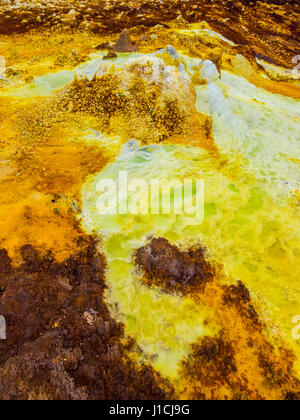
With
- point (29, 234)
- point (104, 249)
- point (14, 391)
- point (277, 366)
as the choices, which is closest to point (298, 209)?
point (277, 366)

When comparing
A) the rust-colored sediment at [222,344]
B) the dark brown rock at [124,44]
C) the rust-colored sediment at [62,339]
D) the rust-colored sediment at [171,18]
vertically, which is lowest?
the rust-colored sediment at [222,344]

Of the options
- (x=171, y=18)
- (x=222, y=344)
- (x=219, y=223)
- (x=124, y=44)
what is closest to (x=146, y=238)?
(x=219, y=223)

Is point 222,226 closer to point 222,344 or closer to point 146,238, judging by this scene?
point 146,238

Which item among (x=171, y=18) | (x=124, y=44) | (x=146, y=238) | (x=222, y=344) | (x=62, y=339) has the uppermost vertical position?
(x=171, y=18)

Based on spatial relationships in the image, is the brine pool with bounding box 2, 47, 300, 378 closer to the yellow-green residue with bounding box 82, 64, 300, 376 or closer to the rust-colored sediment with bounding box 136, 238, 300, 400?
the yellow-green residue with bounding box 82, 64, 300, 376

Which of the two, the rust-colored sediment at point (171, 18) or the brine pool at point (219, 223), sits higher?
the rust-colored sediment at point (171, 18)

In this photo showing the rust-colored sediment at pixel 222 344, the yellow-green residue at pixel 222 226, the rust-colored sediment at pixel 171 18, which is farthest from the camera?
the rust-colored sediment at pixel 171 18

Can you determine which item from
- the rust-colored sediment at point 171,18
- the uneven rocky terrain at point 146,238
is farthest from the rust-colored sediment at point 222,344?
the rust-colored sediment at point 171,18

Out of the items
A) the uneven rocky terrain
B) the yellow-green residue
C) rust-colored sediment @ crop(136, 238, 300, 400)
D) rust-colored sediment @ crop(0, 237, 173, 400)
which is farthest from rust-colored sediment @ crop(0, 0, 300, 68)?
rust-colored sediment @ crop(0, 237, 173, 400)

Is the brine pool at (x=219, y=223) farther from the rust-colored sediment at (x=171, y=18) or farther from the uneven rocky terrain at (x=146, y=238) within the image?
the rust-colored sediment at (x=171, y=18)
